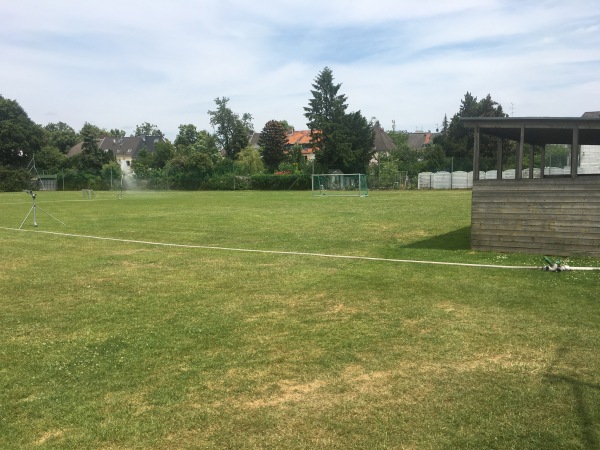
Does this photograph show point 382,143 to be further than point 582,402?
Yes

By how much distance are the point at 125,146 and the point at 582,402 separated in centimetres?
11941

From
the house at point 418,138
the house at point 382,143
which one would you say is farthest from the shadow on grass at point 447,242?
the house at point 418,138

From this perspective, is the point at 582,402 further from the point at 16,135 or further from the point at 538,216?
the point at 16,135

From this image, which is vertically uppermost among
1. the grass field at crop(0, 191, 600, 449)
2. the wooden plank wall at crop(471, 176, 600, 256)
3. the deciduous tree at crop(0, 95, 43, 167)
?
the deciduous tree at crop(0, 95, 43, 167)

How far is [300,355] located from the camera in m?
5.13

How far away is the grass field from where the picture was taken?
3.66 metres

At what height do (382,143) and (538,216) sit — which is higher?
(382,143)

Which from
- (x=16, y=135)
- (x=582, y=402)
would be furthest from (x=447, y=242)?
(x=16, y=135)

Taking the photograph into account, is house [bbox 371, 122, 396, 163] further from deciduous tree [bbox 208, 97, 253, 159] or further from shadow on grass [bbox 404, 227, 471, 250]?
shadow on grass [bbox 404, 227, 471, 250]

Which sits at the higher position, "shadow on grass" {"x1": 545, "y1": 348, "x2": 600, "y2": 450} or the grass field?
"shadow on grass" {"x1": 545, "y1": 348, "x2": 600, "y2": 450}

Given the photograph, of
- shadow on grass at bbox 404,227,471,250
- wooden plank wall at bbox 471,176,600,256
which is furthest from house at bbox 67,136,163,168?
wooden plank wall at bbox 471,176,600,256

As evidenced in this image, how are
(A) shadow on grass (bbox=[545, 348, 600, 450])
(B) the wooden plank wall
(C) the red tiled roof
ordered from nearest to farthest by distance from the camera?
(A) shadow on grass (bbox=[545, 348, 600, 450]), (B) the wooden plank wall, (C) the red tiled roof

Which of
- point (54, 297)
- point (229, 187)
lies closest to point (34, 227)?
point (54, 297)

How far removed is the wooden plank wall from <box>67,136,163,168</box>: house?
107 m
